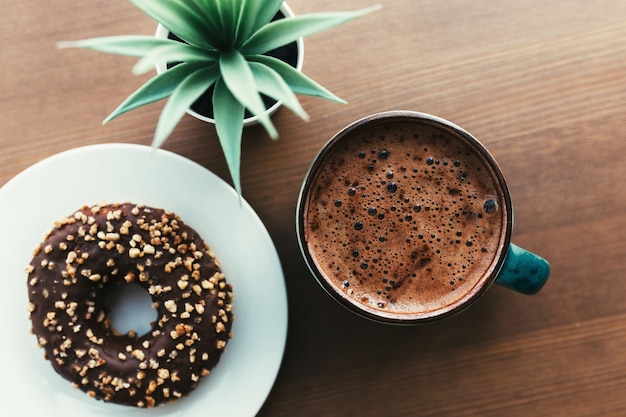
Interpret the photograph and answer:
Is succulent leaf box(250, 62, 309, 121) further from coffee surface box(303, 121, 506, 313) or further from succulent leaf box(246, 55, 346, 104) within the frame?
coffee surface box(303, 121, 506, 313)

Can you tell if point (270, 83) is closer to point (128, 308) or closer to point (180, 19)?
point (180, 19)

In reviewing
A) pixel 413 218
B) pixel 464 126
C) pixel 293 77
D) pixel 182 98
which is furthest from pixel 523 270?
pixel 182 98

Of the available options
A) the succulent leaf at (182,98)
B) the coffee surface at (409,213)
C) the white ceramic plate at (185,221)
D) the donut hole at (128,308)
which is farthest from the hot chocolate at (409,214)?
the donut hole at (128,308)

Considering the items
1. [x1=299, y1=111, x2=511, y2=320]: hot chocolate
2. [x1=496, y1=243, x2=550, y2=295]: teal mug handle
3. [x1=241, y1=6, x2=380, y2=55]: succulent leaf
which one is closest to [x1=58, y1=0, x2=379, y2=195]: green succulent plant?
[x1=241, y1=6, x2=380, y2=55]: succulent leaf

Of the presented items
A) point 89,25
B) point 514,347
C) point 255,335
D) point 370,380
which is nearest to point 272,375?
point 255,335

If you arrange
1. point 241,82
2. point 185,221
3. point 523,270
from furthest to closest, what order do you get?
1. point 185,221
2. point 523,270
3. point 241,82

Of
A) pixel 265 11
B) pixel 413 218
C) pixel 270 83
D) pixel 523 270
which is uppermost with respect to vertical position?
pixel 265 11

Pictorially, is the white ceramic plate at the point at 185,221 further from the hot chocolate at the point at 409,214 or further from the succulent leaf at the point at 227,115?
the succulent leaf at the point at 227,115
